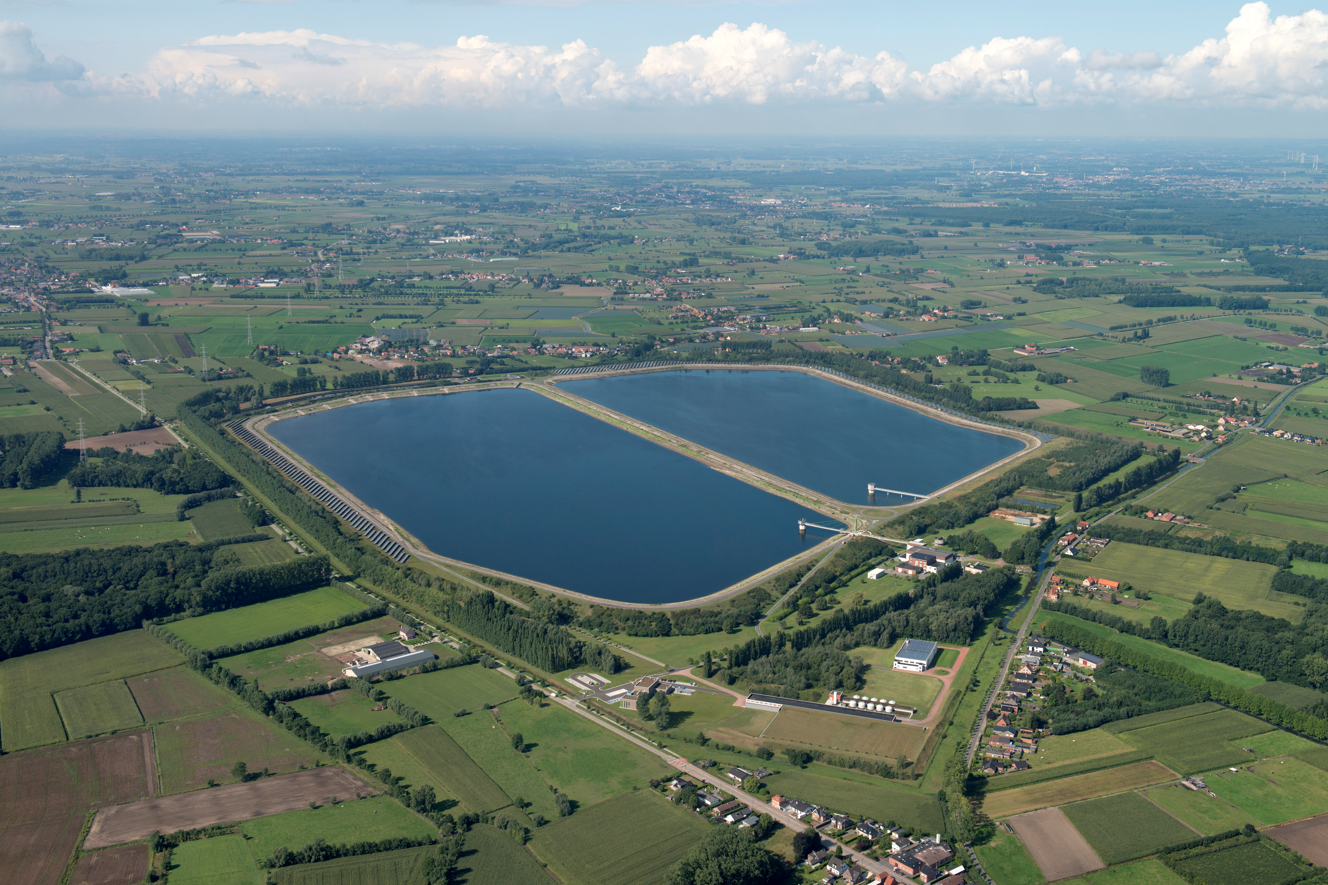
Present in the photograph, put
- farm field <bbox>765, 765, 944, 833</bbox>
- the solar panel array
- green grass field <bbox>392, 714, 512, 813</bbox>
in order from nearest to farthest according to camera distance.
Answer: farm field <bbox>765, 765, 944, 833</bbox>, green grass field <bbox>392, 714, 512, 813</bbox>, the solar panel array

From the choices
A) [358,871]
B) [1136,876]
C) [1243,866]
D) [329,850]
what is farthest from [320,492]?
[1243,866]

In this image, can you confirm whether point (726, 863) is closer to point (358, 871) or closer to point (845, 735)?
point (845, 735)

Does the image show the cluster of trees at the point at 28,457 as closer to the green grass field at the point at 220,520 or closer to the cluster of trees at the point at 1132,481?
the green grass field at the point at 220,520

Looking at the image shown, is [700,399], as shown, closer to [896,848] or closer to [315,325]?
[315,325]

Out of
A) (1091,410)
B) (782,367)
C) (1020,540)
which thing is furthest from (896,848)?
(782,367)

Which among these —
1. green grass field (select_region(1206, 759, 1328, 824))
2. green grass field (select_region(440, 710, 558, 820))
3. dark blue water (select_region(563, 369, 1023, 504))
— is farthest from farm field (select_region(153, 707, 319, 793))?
dark blue water (select_region(563, 369, 1023, 504))

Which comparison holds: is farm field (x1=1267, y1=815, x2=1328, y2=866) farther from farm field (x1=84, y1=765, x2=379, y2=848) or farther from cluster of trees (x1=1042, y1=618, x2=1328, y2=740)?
farm field (x1=84, y1=765, x2=379, y2=848)
